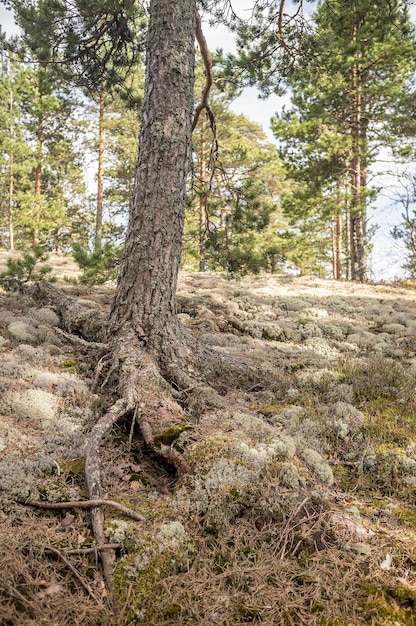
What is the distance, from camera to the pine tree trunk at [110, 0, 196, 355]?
13.1 ft

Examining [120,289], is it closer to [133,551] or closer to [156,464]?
[156,464]

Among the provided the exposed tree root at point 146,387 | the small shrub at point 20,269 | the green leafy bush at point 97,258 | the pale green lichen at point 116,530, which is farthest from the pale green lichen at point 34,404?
the small shrub at point 20,269

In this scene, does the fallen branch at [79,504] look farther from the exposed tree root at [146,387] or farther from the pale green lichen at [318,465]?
the pale green lichen at [318,465]

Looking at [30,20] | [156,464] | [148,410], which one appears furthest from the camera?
[30,20]

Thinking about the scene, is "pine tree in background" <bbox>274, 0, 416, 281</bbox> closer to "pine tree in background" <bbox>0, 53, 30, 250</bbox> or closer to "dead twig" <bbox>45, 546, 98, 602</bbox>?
"pine tree in background" <bbox>0, 53, 30, 250</bbox>

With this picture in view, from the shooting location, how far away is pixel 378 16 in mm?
7168

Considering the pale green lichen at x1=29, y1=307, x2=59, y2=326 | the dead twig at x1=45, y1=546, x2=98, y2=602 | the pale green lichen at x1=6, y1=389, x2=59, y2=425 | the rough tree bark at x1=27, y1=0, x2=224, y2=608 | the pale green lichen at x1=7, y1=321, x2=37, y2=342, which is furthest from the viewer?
the pale green lichen at x1=29, y1=307, x2=59, y2=326

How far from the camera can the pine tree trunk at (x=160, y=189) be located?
13.1 ft

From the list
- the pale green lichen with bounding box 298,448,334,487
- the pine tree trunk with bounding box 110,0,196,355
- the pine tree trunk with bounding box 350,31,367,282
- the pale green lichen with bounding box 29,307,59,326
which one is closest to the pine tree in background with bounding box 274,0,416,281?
the pine tree trunk with bounding box 350,31,367,282

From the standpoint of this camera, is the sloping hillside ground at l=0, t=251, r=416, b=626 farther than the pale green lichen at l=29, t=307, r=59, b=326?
No

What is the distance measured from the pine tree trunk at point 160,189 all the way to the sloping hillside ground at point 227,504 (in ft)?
2.80

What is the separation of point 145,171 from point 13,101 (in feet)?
60.4

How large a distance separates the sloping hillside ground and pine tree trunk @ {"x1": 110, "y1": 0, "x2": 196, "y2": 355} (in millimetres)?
855

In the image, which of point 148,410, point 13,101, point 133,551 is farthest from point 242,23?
point 13,101
